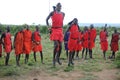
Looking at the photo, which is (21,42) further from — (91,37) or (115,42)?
(115,42)

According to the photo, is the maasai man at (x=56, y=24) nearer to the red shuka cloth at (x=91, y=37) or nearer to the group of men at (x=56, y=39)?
the group of men at (x=56, y=39)

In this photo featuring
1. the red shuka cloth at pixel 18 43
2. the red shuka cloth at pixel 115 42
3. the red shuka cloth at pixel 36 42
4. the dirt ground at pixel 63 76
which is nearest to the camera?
the dirt ground at pixel 63 76

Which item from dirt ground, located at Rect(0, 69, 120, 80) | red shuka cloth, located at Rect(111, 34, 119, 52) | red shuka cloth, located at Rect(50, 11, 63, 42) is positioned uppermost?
red shuka cloth, located at Rect(50, 11, 63, 42)

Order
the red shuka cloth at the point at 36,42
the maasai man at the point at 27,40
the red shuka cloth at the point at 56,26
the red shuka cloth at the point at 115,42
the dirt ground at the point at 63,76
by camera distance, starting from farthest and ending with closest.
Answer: the red shuka cloth at the point at 115,42 → the red shuka cloth at the point at 36,42 → the maasai man at the point at 27,40 → the red shuka cloth at the point at 56,26 → the dirt ground at the point at 63,76

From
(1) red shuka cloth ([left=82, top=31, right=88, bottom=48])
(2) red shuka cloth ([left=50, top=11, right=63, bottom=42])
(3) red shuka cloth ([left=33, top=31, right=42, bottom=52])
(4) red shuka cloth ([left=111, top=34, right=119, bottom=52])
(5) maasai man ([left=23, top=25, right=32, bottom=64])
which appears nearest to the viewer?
(2) red shuka cloth ([left=50, top=11, right=63, bottom=42])

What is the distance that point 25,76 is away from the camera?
10.7m

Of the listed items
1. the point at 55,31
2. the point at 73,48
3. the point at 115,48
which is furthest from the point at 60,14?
the point at 115,48

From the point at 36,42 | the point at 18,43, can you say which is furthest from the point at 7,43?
the point at 36,42

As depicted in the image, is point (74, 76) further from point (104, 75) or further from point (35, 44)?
point (35, 44)

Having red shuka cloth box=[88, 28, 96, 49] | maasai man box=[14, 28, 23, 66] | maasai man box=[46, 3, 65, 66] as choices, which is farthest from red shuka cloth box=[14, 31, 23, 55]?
red shuka cloth box=[88, 28, 96, 49]

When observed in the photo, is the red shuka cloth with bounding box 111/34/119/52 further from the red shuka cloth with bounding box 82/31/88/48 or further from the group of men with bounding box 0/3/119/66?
the red shuka cloth with bounding box 82/31/88/48

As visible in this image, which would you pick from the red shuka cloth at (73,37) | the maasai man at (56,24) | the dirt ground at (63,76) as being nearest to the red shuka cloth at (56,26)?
the maasai man at (56,24)

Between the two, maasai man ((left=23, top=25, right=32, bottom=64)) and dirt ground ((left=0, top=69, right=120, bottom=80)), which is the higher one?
maasai man ((left=23, top=25, right=32, bottom=64))

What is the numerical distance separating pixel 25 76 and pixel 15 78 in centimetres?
41
